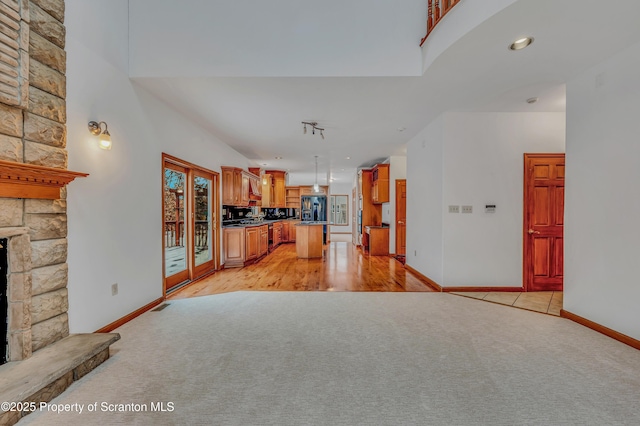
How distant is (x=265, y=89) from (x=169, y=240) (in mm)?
3470

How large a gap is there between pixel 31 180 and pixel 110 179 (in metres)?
0.86

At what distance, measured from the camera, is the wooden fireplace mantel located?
72.6 inches

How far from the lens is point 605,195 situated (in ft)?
9.12

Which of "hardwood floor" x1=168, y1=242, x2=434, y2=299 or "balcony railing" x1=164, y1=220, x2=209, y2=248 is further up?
"balcony railing" x1=164, y1=220, x2=209, y2=248

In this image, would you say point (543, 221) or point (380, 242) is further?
point (380, 242)

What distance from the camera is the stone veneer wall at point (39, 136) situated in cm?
192

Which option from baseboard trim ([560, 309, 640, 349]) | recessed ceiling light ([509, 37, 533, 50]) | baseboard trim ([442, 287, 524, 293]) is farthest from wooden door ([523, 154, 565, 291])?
recessed ceiling light ([509, 37, 533, 50])

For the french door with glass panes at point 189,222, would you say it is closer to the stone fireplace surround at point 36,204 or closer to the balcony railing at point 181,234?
the balcony railing at point 181,234

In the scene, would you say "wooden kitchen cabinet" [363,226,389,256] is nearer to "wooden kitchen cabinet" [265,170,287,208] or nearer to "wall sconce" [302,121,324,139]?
"wall sconce" [302,121,324,139]

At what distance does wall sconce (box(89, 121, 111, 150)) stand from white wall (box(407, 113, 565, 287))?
4.33m

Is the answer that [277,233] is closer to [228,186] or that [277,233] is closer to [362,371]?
[228,186]

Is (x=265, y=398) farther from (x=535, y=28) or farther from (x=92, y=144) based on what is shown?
(x=535, y=28)

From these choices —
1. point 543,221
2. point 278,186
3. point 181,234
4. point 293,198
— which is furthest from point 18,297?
point 293,198

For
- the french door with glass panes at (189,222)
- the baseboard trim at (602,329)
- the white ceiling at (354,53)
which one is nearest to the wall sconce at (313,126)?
the white ceiling at (354,53)
